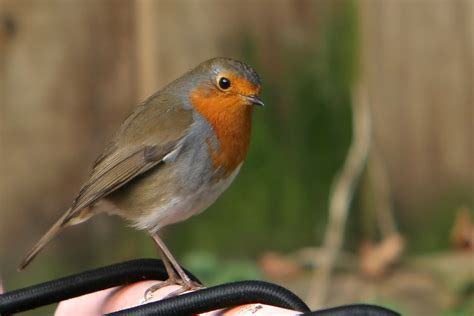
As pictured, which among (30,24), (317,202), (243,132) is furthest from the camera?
(317,202)

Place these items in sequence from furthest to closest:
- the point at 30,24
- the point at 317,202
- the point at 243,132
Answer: the point at 317,202 → the point at 30,24 → the point at 243,132

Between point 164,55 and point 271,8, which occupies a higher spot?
point 271,8

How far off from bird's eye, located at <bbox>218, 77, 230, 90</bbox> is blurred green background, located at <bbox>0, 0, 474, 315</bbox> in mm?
1448

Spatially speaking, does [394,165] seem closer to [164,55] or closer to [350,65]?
[350,65]

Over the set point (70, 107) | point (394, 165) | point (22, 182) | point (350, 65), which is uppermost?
point (350, 65)

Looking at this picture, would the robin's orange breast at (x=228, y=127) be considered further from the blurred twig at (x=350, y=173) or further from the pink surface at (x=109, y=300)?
the blurred twig at (x=350, y=173)

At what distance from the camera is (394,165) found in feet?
13.7

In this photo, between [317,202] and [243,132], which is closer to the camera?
[243,132]

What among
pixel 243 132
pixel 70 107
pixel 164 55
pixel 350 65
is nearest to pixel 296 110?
pixel 350 65

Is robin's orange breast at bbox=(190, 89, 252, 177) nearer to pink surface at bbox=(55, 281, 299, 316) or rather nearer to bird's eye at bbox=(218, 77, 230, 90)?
bird's eye at bbox=(218, 77, 230, 90)

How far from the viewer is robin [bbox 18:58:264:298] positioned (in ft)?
8.17

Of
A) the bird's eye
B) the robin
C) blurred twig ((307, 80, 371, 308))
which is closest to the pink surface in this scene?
the robin

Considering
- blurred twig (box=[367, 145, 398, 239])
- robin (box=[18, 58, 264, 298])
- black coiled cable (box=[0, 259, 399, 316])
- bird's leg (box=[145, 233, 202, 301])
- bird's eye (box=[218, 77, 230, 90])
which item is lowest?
black coiled cable (box=[0, 259, 399, 316])

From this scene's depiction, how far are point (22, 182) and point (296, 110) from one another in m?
1.12
